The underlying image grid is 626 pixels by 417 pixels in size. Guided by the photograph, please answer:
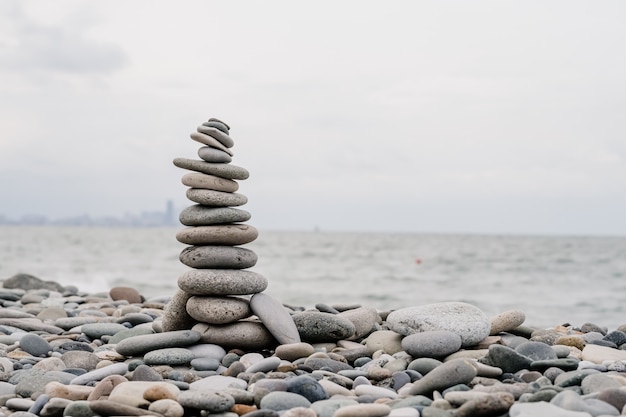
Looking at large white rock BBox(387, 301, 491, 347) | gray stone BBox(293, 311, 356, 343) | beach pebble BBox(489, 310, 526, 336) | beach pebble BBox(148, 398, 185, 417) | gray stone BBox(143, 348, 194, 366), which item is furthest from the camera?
beach pebble BBox(489, 310, 526, 336)

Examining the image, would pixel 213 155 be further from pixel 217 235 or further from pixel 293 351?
pixel 293 351

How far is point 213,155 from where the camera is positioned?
252 inches

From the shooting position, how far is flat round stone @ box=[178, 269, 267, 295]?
20.1ft

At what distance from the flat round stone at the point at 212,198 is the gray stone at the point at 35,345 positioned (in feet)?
6.11

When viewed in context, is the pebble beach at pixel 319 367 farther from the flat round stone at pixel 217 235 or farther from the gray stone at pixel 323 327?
the flat round stone at pixel 217 235

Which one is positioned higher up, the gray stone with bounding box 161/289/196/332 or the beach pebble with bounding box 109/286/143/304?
the gray stone with bounding box 161/289/196/332

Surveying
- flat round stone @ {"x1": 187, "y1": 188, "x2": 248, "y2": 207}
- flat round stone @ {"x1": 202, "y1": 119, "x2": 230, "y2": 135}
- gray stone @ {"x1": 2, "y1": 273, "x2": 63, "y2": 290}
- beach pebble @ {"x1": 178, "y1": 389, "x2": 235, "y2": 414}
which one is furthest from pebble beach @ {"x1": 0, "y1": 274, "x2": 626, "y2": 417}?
gray stone @ {"x1": 2, "y1": 273, "x2": 63, "y2": 290}

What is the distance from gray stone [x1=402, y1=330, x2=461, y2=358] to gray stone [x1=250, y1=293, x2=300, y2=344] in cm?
105

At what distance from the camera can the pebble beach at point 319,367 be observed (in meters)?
4.21

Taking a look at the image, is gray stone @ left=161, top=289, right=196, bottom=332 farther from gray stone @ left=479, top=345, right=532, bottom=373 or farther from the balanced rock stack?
gray stone @ left=479, top=345, right=532, bottom=373

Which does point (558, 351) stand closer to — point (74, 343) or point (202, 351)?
point (202, 351)

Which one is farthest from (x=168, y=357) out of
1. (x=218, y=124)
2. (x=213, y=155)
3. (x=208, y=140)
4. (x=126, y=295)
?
(x=126, y=295)

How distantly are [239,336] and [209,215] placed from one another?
1.12 meters

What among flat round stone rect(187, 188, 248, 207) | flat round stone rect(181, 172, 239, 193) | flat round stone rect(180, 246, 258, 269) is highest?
flat round stone rect(181, 172, 239, 193)
